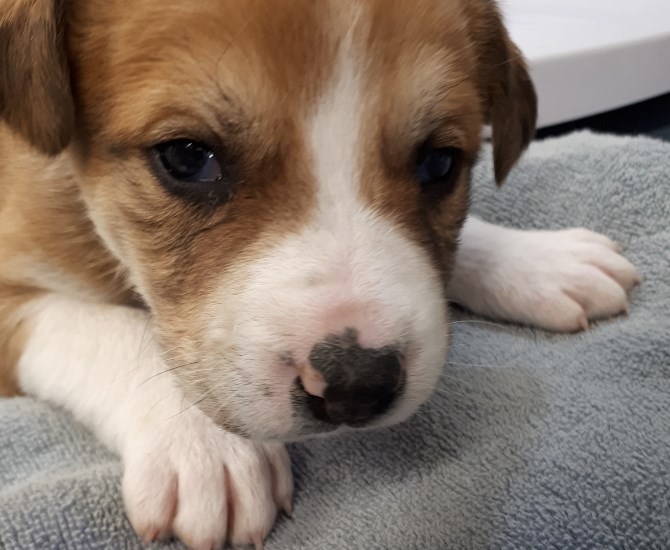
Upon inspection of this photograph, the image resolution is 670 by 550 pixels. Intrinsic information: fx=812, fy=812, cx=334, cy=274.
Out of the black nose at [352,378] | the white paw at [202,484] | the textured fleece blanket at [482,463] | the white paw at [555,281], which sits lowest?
the white paw at [555,281]

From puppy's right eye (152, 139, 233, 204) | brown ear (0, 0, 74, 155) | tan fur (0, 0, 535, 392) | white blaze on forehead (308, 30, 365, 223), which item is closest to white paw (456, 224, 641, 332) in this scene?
tan fur (0, 0, 535, 392)

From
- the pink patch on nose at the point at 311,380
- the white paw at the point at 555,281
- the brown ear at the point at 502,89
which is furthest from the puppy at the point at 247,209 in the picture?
the white paw at the point at 555,281

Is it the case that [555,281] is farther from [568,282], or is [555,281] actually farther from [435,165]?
[435,165]

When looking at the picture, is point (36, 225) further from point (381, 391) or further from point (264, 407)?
point (381, 391)

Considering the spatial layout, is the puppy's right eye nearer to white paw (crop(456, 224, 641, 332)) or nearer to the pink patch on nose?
the pink patch on nose

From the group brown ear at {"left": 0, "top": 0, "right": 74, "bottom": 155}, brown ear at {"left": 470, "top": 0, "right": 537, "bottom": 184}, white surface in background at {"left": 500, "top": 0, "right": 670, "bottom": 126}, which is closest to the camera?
brown ear at {"left": 0, "top": 0, "right": 74, "bottom": 155}

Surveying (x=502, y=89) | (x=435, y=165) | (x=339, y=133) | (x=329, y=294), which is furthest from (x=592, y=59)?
(x=329, y=294)

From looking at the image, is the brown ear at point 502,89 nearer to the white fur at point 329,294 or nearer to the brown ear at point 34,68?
the white fur at point 329,294
